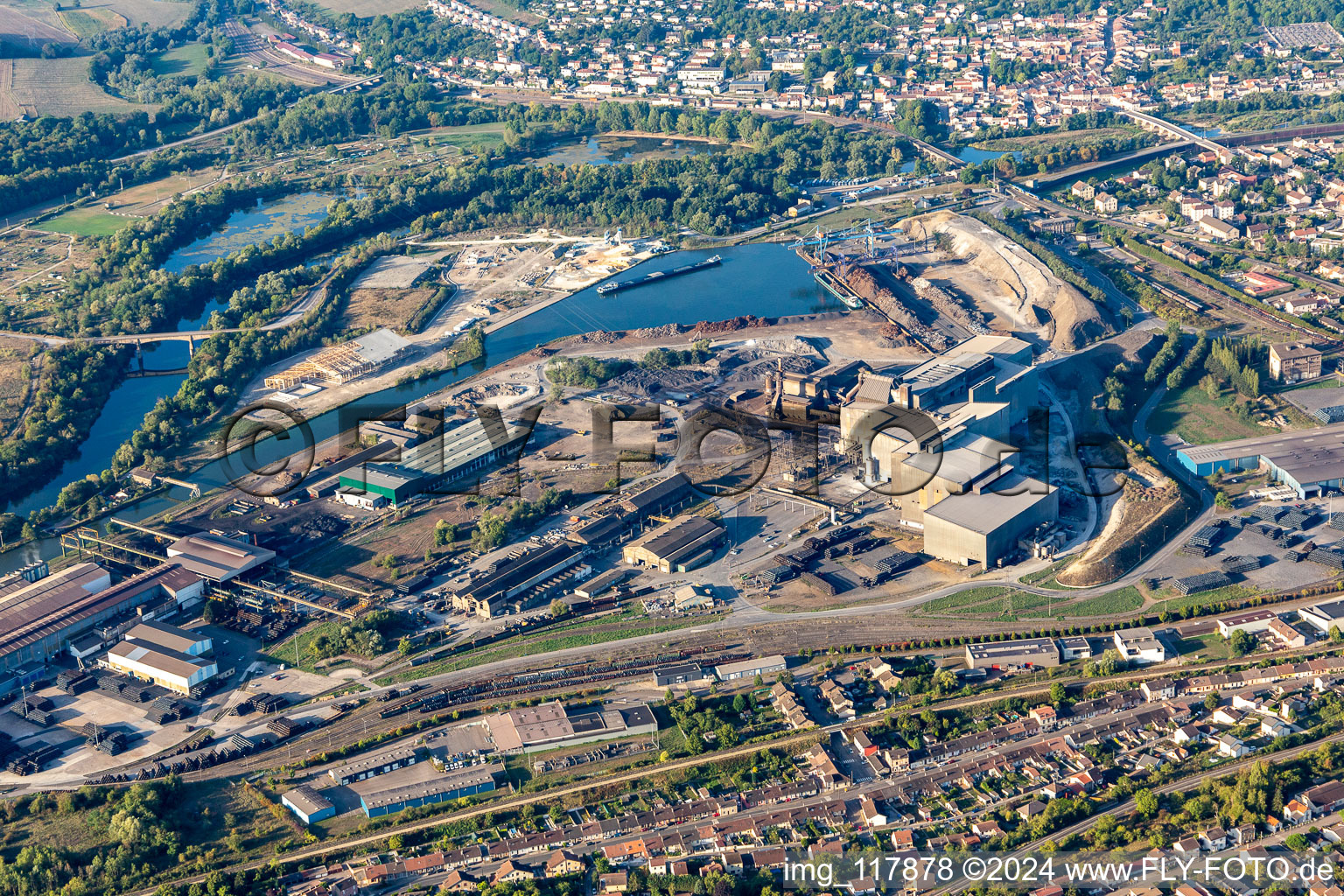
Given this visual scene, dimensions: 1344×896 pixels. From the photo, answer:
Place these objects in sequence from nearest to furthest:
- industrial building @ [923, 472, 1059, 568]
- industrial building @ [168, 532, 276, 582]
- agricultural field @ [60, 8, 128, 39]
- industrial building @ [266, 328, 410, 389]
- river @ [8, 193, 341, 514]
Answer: industrial building @ [923, 472, 1059, 568], industrial building @ [168, 532, 276, 582], river @ [8, 193, 341, 514], industrial building @ [266, 328, 410, 389], agricultural field @ [60, 8, 128, 39]

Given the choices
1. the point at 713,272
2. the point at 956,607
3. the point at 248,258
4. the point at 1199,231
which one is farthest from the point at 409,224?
the point at 956,607

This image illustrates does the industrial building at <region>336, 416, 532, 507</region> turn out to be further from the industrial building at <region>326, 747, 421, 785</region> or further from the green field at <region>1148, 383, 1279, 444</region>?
the green field at <region>1148, 383, 1279, 444</region>

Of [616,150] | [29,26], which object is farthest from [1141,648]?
[29,26]

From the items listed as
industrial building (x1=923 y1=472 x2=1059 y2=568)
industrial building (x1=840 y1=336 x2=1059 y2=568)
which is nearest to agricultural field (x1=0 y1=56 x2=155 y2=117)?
industrial building (x1=840 y1=336 x2=1059 y2=568)

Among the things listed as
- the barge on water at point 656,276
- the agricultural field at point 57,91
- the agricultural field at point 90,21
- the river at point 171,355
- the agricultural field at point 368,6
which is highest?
the agricultural field at point 368,6

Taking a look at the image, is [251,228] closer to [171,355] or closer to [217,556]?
[171,355]

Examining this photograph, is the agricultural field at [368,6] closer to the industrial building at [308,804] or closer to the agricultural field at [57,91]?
the agricultural field at [57,91]

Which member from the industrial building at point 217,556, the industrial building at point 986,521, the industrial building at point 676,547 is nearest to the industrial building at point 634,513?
the industrial building at point 676,547
